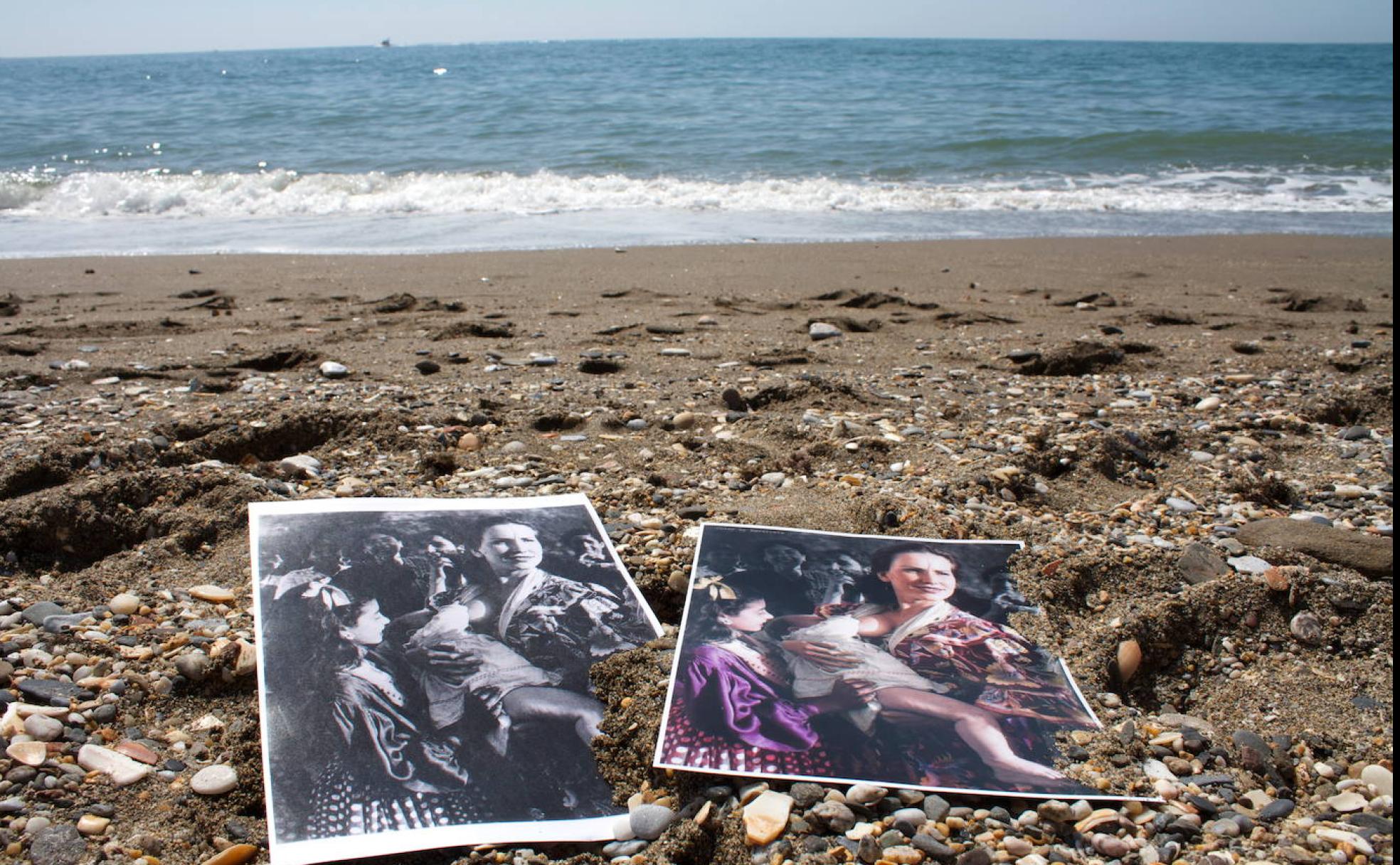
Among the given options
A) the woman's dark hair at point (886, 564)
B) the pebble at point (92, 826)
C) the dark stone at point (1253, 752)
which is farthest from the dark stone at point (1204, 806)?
the pebble at point (92, 826)

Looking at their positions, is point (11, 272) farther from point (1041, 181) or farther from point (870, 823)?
point (1041, 181)

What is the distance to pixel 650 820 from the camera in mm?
1248

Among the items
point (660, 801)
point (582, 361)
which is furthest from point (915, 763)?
point (582, 361)

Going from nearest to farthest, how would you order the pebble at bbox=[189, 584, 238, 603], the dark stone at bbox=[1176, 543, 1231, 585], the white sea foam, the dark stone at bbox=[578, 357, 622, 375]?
the pebble at bbox=[189, 584, 238, 603] < the dark stone at bbox=[1176, 543, 1231, 585] < the dark stone at bbox=[578, 357, 622, 375] < the white sea foam

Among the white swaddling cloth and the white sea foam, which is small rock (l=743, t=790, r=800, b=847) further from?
the white sea foam

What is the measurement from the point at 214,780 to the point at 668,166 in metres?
8.56

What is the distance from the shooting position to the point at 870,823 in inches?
48.7

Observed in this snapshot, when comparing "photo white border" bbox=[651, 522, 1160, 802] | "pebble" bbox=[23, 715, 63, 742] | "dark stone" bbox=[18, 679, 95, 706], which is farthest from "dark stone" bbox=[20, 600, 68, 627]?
"photo white border" bbox=[651, 522, 1160, 802]

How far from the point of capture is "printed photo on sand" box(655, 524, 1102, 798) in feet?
4.38

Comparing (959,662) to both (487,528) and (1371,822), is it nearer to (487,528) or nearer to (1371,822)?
(1371,822)

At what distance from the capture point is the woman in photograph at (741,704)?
4.37 ft

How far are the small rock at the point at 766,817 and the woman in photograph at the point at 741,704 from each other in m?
0.05

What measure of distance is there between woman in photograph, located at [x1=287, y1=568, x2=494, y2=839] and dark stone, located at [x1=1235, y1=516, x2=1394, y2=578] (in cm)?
166

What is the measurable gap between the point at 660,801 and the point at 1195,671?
96cm
